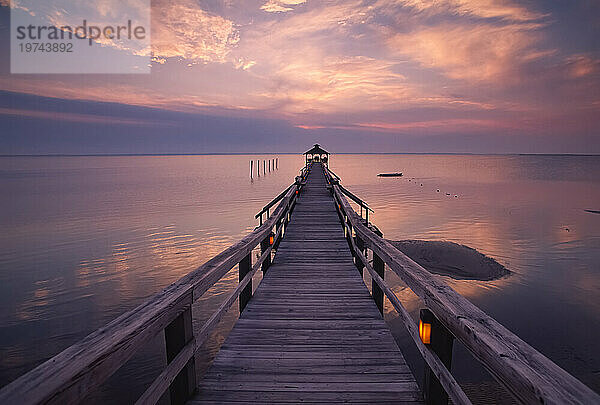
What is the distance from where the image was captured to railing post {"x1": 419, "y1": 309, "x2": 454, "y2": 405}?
204 cm

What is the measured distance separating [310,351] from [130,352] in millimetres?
2165

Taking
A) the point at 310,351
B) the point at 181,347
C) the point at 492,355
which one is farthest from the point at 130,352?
the point at 310,351

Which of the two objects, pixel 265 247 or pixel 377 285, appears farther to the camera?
pixel 265 247

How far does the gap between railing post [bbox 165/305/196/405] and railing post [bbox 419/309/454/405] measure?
1.77 meters

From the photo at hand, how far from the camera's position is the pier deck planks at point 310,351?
2.62m

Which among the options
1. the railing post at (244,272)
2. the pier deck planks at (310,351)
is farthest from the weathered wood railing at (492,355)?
the railing post at (244,272)

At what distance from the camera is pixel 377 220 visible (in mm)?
23359

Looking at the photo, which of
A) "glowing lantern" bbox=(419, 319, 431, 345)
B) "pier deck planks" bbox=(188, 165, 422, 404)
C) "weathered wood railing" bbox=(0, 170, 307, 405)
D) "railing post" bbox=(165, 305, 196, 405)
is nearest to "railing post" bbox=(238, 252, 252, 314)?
"pier deck planks" bbox=(188, 165, 422, 404)

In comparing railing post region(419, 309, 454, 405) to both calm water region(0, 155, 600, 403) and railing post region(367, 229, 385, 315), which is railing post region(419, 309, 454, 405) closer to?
railing post region(367, 229, 385, 315)

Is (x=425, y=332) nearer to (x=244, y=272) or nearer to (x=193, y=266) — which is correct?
(x=244, y=272)

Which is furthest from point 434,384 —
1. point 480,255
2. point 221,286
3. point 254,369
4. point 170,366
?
point 480,255

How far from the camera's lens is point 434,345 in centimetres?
209

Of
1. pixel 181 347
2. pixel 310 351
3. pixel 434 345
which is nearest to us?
pixel 434 345

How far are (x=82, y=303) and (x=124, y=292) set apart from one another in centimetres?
129
